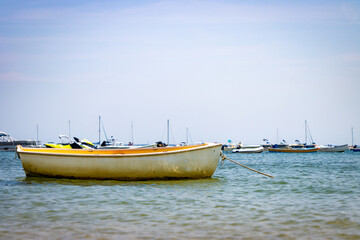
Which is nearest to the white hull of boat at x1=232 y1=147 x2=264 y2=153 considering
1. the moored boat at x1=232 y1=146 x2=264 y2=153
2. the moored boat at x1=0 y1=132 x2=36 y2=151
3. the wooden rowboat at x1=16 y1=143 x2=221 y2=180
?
the moored boat at x1=232 y1=146 x2=264 y2=153

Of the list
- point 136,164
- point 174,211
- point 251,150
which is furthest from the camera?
point 251,150

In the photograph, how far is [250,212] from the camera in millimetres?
10133

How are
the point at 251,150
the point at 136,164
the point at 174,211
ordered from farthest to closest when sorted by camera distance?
the point at 251,150, the point at 136,164, the point at 174,211

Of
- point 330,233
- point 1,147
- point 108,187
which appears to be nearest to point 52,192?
point 108,187

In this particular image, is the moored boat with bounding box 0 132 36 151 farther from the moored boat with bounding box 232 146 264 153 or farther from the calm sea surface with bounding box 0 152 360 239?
the calm sea surface with bounding box 0 152 360 239

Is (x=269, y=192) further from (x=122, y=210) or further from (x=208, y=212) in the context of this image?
(x=122, y=210)

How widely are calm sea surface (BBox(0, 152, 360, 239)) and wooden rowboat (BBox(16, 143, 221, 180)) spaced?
66 centimetres

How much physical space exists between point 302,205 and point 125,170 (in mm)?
7505

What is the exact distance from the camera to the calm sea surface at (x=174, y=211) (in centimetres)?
791

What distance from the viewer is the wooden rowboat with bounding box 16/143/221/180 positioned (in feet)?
52.7

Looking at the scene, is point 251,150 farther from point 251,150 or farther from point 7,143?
point 7,143

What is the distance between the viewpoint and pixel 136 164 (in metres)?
16.3

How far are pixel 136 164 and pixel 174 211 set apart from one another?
20.2ft

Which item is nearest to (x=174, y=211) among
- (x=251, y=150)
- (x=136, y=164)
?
(x=136, y=164)
